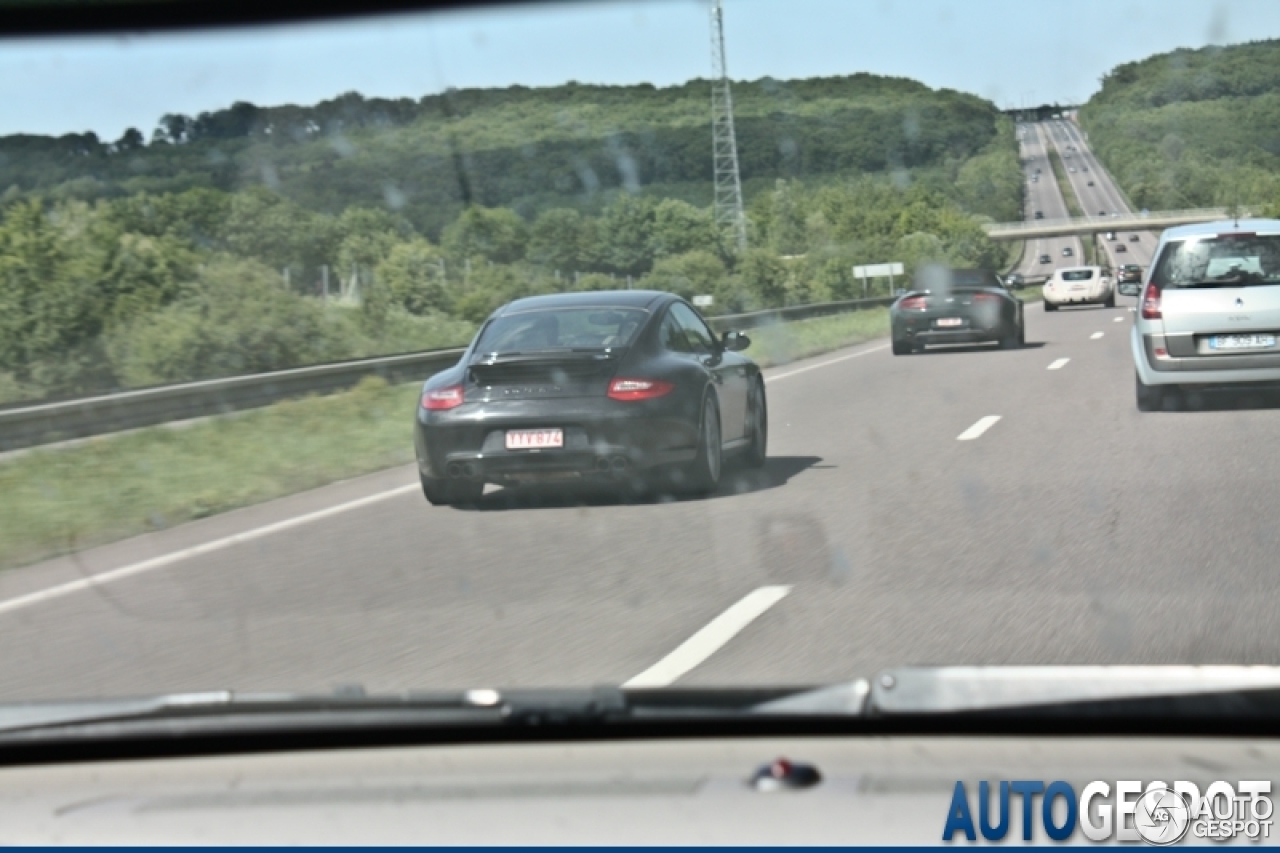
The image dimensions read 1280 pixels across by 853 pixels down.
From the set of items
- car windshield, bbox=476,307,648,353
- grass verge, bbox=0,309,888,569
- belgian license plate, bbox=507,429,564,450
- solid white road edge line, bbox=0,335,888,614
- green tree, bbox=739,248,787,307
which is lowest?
green tree, bbox=739,248,787,307

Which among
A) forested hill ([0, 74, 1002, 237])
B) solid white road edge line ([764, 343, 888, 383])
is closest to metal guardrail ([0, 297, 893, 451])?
solid white road edge line ([764, 343, 888, 383])

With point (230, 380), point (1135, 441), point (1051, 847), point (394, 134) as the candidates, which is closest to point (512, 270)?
point (394, 134)

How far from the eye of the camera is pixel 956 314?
28578mm

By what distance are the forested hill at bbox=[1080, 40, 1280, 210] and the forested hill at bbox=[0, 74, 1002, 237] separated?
16825mm

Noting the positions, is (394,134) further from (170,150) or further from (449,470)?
(449,470)

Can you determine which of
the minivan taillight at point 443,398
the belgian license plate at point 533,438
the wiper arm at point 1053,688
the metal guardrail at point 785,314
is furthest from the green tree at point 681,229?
the wiper arm at point 1053,688

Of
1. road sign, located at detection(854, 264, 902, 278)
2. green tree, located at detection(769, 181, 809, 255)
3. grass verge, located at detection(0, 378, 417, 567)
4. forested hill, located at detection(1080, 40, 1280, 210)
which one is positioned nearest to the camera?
grass verge, located at detection(0, 378, 417, 567)

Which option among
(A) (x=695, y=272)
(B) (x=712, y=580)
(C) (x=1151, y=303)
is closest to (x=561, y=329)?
(B) (x=712, y=580)

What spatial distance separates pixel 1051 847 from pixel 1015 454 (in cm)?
1098

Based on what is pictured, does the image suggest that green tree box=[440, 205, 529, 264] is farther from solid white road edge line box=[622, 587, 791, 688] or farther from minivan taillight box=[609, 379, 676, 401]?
solid white road edge line box=[622, 587, 791, 688]

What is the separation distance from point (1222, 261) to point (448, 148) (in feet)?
205

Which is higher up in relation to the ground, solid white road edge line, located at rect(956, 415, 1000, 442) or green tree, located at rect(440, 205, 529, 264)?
green tree, located at rect(440, 205, 529, 264)

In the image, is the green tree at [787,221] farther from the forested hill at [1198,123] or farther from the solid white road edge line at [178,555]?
the solid white road edge line at [178,555]

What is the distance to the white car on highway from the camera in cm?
5056
